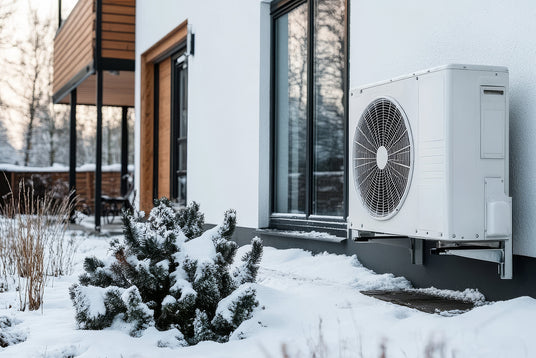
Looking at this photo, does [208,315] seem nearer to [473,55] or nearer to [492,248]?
[492,248]

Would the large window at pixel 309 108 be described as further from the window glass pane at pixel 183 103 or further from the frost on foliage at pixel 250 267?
the window glass pane at pixel 183 103

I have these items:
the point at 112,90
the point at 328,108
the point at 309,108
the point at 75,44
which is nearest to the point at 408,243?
the point at 328,108

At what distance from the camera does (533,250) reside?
262 centimetres

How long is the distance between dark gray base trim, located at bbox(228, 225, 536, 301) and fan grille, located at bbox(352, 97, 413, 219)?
466 millimetres

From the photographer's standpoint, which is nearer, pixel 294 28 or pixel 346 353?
pixel 346 353

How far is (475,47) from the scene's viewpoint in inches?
118

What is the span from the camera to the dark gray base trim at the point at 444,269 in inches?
106

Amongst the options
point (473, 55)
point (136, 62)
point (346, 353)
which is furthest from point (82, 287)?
point (136, 62)

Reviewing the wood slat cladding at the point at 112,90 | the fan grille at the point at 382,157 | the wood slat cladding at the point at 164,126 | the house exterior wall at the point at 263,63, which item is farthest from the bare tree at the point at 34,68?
the fan grille at the point at 382,157

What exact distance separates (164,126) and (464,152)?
Result: 6.42m

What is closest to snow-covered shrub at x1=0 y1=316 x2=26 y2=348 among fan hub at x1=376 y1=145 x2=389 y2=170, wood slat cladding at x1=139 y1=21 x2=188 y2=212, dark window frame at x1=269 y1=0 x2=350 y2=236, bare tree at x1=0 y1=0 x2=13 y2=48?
fan hub at x1=376 y1=145 x2=389 y2=170

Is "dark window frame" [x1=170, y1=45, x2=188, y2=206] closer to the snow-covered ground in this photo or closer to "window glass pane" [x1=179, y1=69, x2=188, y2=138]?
"window glass pane" [x1=179, y1=69, x2=188, y2=138]

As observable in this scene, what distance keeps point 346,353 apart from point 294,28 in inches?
135

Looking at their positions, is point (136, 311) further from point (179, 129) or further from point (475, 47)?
point (179, 129)
